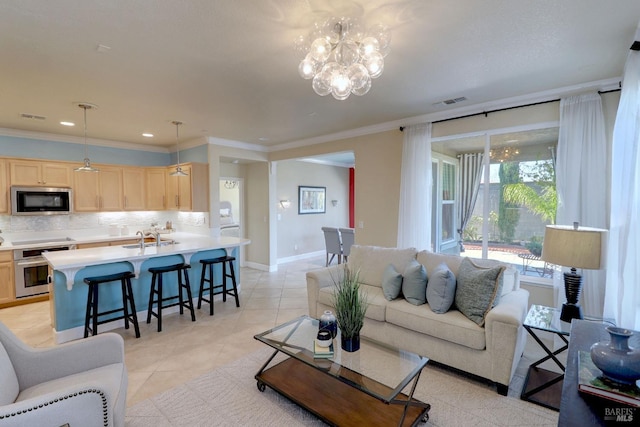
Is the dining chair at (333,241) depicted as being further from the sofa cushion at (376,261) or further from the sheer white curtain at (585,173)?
Answer: the sheer white curtain at (585,173)

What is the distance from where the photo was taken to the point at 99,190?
550 cm

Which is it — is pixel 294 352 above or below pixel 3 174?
below

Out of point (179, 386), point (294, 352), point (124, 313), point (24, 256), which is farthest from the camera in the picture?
point (24, 256)

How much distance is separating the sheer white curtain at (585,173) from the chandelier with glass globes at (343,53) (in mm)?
2462

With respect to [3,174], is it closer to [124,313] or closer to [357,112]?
[124,313]

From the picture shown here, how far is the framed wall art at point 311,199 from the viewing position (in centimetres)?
794

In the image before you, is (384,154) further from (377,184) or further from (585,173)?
(585,173)

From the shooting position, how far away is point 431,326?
262cm

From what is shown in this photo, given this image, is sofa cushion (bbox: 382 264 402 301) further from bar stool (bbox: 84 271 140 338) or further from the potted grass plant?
bar stool (bbox: 84 271 140 338)

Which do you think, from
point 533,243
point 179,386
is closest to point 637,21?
point 533,243

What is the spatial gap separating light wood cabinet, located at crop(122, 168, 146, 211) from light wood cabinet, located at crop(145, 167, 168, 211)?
0.29 feet

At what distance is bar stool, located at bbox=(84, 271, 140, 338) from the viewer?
126 inches

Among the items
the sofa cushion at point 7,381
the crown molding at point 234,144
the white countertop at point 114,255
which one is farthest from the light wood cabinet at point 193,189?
the sofa cushion at point 7,381

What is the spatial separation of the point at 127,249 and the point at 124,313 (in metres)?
0.84
